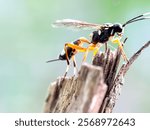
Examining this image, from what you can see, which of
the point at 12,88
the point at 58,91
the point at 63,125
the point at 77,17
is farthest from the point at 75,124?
the point at 77,17

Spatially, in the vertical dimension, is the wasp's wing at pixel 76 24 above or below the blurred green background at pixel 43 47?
above

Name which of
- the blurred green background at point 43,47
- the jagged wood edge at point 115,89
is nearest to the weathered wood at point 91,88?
the jagged wood edge at point 115,89

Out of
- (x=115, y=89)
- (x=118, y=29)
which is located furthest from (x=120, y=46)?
(x=118, y=29)

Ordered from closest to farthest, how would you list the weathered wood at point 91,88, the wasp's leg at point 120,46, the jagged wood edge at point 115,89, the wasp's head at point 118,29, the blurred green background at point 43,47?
the weathered wood at point 91,88 → the jagged wood edge at point 115,89 → the wasp's leg at point 120,46 → the wasp's head at point 118,29 → the blurred green background at point 43,47

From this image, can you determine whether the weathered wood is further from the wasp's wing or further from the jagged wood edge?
the wasp's wing

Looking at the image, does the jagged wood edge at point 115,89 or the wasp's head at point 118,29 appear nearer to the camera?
the jagged wood edge at point 115,89

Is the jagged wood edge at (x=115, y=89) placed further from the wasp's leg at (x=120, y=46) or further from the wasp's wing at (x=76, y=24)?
the wasp's wing at (x=76, y=24)

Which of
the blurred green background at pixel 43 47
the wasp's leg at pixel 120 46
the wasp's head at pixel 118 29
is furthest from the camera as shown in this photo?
the blurred green background at pixel 43 47
